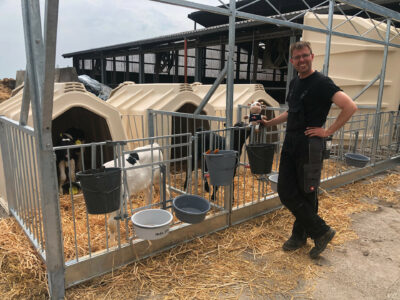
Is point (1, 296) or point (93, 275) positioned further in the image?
point (93, 275)

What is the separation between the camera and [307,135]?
272 cm

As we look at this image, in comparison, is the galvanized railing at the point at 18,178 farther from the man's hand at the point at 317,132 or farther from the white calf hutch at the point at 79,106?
the man's hand at the point at 317,132

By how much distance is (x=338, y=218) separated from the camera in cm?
395

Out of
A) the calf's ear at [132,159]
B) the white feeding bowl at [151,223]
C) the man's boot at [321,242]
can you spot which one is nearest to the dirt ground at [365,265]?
the man's boot at [321,242]

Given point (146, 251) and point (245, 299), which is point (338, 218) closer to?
point (245, 299)

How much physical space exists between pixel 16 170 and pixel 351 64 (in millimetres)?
7036

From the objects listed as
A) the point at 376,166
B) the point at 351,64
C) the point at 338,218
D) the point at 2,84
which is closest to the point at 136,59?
the point at 2,84

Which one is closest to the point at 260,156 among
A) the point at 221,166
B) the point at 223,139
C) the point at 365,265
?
the point at 221,166

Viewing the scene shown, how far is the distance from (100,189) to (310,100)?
1857 millimetres

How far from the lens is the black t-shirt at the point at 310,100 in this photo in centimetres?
259

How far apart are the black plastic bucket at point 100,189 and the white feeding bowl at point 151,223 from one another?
14.1 inches

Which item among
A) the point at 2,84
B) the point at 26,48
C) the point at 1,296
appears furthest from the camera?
the point at 2,84

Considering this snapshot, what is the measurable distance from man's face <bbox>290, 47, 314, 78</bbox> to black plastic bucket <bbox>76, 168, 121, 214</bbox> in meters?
1.76

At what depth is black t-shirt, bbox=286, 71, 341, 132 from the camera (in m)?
2.59
